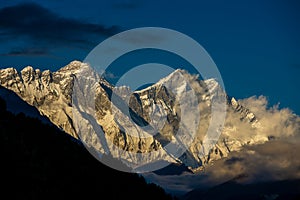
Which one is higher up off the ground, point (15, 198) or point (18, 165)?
point (18, 165)

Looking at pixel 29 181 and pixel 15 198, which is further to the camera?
pixel 29 181

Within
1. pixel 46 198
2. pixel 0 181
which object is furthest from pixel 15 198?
pixel 46 198

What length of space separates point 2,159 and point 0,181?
15.9 meters

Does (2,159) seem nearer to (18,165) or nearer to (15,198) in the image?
(18,165)

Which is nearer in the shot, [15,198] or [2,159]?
[15,198]

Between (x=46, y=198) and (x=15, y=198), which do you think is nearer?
(x=15, y=198)

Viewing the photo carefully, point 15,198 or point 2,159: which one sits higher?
point 2,159

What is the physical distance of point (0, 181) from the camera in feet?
594

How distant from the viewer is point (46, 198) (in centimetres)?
19788

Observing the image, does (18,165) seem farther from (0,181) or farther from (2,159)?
(0,181)

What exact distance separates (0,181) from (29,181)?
48.9 feet

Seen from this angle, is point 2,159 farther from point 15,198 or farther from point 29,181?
point 15,198

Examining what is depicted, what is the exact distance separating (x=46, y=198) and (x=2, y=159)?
16809 millimetres

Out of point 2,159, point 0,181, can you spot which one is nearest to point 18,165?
point 2,159
